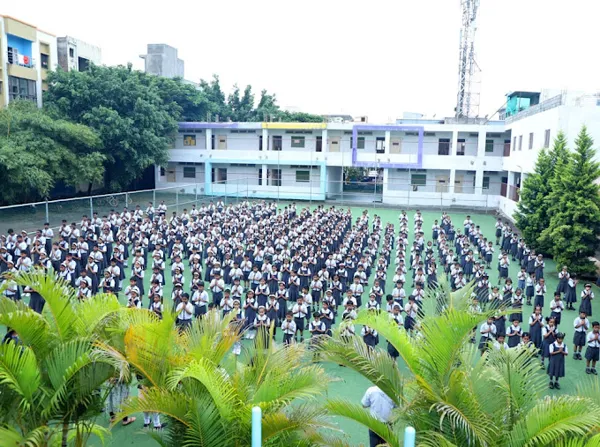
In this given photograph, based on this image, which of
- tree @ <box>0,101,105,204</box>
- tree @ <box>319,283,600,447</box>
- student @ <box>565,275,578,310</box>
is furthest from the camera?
tree @ <box>0,101,105,204</box>

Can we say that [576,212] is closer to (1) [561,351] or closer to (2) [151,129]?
(1) [561,351]

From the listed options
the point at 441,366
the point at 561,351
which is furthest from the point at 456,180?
the point at 441,366

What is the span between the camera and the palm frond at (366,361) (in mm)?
3512

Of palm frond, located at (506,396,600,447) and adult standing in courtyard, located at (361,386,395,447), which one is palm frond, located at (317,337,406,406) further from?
adult standing in courtyard, located at (361,386,395,447)

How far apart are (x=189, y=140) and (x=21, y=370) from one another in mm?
29035

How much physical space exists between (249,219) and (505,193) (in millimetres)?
13764

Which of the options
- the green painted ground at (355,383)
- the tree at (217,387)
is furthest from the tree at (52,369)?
the green painted ground at (355,383)

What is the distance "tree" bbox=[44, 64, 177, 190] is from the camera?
2430 centimetres

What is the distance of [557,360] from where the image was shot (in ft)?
25.8

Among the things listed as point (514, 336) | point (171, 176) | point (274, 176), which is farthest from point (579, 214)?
point (171, 176)

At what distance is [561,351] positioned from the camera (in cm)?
780

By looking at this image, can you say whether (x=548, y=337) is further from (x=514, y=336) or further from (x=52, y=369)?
(x=52, y=369)

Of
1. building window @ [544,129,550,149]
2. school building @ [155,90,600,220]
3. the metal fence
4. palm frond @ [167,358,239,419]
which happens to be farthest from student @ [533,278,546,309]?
school building @ [155,90,600,220]

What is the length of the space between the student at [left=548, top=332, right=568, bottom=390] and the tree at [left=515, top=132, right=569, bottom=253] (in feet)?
24.3
